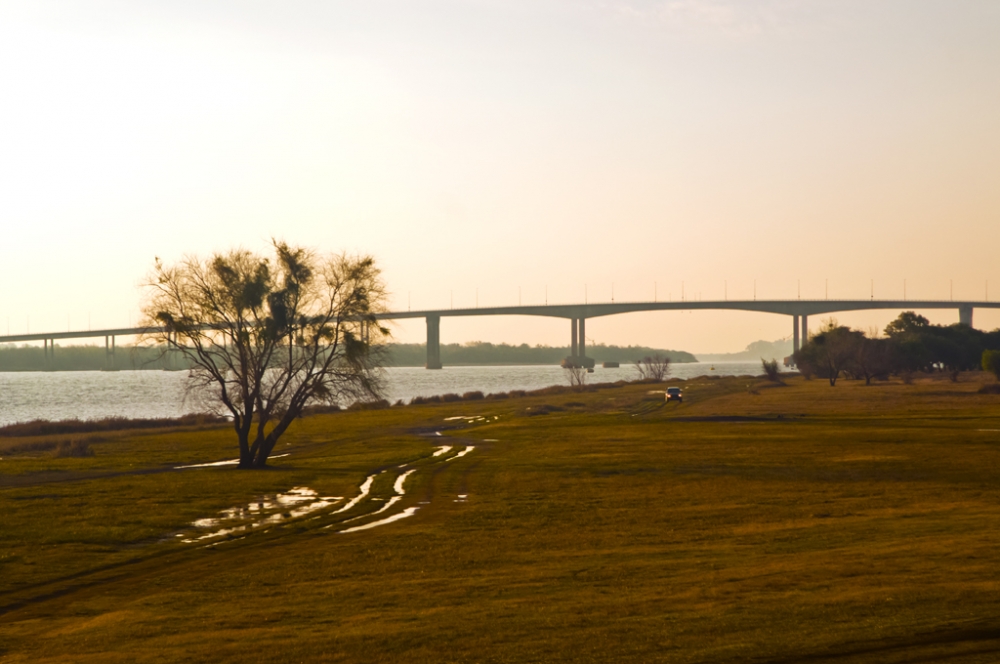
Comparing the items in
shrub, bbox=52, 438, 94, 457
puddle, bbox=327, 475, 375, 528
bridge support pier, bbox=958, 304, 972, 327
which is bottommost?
shrub, bbox=52, 438, 94, 457

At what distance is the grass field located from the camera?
519 inches

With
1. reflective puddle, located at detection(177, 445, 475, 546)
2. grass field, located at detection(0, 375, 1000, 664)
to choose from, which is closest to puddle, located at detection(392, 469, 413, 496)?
reflective puddle, located at detection(177, 445, 475, 546)

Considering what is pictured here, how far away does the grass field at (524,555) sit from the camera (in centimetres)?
1317

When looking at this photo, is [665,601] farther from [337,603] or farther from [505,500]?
[505,500]

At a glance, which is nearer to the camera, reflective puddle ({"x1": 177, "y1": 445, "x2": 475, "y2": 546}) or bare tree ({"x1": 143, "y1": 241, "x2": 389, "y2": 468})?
reflective puddle ({"x1": 177, "y1": 445, "x2": 475, "y2": 546})

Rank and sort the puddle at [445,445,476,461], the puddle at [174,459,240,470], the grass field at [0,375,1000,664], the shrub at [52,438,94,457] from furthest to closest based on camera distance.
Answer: the shrub at [52,438,94,457]
the puddle at [445,445,476,461]
the puddle at [174,459,240,470]
the grass field at [0,375,1000,664]

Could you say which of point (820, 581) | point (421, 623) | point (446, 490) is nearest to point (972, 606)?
point (820, 581)

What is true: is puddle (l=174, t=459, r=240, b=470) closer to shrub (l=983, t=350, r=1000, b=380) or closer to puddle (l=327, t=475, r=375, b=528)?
puddle (l=327, t=475, r=375, b=528)

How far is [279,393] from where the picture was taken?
45.2m

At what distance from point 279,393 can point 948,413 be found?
4572 centimetres

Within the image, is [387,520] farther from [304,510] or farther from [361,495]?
[361,495]

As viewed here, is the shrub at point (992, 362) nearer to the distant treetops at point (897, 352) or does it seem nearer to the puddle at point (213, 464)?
the distant treetops at point (897, 352)

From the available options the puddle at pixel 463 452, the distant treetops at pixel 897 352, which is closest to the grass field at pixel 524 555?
the puddle at pixel 463 452

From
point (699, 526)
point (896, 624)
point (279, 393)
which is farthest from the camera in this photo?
point (279, 393)
